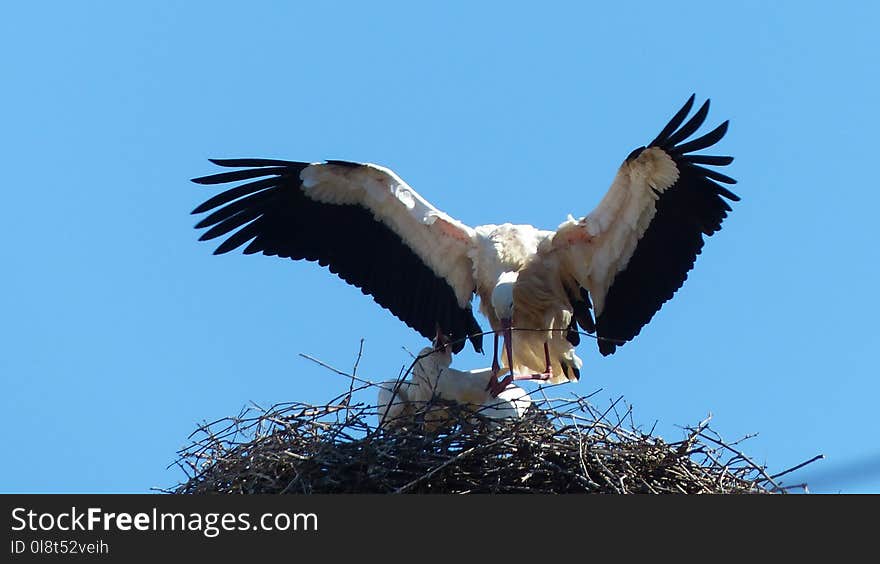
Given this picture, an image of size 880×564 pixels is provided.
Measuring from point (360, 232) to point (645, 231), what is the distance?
4.89ft

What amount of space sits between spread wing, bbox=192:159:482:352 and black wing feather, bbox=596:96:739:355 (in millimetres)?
721

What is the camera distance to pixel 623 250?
279 inches

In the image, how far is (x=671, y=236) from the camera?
274 inches

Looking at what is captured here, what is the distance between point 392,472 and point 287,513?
0.83 metres

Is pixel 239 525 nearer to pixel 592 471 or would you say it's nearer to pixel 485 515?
pixel 485 515

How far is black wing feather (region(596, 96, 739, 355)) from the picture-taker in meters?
6.58

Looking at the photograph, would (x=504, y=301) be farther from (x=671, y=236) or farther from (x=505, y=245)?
(x=671, y=236)

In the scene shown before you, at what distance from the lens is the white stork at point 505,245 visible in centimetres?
679

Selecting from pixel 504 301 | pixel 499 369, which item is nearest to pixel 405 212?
pixel 504 301

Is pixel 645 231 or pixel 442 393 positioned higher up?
pixel 645 231

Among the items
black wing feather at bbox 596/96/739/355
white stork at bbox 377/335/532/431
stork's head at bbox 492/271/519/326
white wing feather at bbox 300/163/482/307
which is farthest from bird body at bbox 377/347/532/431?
white wing feather at bbox 300/163/482/307

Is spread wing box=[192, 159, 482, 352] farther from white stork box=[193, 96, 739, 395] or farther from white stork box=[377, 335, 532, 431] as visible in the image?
white stork box=[377, 335, 532, 431]

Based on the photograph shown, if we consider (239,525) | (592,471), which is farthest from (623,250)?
(239,525)

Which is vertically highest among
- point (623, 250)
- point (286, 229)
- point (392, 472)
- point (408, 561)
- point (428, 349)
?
point (286, 229)
